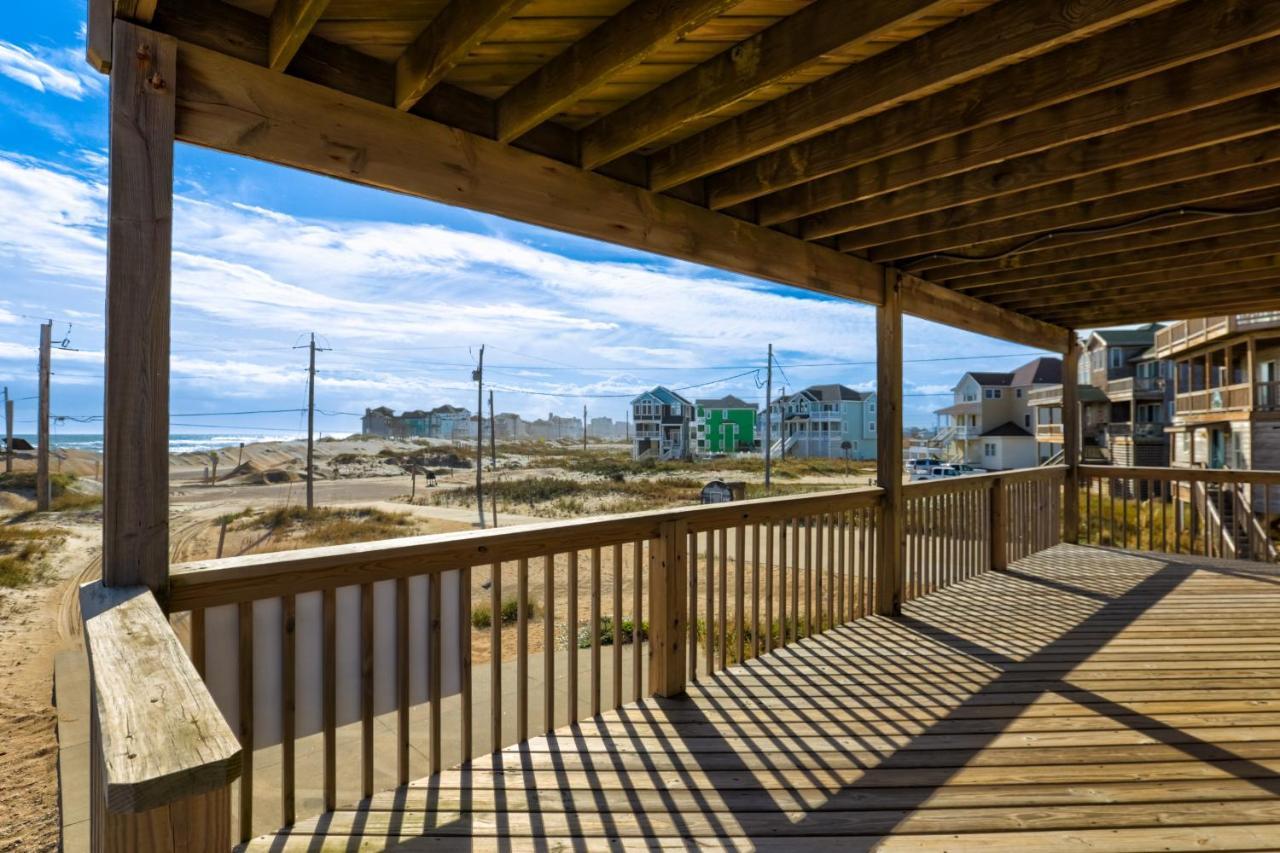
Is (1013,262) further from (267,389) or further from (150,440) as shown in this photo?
(267,389)

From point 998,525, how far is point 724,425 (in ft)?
112

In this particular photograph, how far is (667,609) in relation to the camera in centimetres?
299

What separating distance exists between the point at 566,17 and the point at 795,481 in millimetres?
26491

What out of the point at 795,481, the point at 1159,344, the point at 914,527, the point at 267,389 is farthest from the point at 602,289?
the point at 914,527

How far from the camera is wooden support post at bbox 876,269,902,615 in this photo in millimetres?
4316

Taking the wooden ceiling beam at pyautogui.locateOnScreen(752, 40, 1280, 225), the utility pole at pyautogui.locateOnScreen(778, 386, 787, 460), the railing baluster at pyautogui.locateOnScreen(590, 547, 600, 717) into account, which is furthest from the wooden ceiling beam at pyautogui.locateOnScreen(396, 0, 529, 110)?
the utility pole at pyautogui.locateOnScreen(778, 386, 787, 460)

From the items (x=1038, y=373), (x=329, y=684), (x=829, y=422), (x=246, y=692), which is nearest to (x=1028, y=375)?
(x=1038, y=373)

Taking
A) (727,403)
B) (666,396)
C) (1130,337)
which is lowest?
(727,403)

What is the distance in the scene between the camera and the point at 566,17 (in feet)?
6.06

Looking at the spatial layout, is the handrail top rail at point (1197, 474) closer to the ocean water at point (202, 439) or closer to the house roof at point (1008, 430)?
the ocean water at point (202, 439)

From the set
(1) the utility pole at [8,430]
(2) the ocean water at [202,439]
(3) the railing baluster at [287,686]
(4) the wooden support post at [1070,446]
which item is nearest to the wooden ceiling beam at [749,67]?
(3) the railing baluster at [287,686]

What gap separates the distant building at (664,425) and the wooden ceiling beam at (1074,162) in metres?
34.8

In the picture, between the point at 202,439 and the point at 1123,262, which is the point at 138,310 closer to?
the point at 1123,262

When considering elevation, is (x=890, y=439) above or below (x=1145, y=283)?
below
